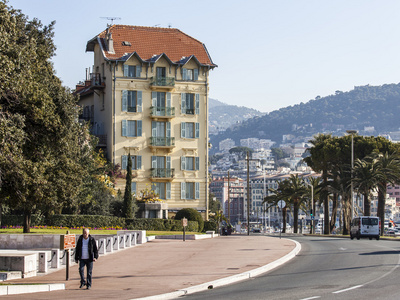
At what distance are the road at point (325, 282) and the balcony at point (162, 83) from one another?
1966 inches

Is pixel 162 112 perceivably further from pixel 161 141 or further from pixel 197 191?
pixel 197 191

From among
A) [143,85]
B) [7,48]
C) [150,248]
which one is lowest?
[150,248]

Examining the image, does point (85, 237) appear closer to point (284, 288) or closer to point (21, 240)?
point (284, 288)

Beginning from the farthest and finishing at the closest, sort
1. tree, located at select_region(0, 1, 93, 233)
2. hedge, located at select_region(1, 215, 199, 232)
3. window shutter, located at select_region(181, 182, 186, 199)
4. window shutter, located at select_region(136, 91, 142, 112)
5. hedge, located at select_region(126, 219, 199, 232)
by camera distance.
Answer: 1. window shutter, located at select_region(181, 182, 186, 199)
2. window shutter, located at select_region(136, 91, 142, 112)
3. hedge, located at select_region(126, 219, 199, 232)
4. hedge, located at select_region(1, 215, 199, 232)
5. tree, located at select_region(0, 1, 93, 233)

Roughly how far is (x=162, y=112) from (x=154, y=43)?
8.89 m

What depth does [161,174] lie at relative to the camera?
7788 cm

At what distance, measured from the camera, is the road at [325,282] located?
17.1 m

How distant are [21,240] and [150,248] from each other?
701 cm

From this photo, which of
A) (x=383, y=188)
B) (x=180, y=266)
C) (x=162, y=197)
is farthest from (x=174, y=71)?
(x=180, y=266)

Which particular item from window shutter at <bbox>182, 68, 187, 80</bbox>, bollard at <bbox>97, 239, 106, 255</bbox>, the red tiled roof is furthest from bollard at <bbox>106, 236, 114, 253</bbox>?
window shutter at <bbox>182, 68, 187, 80</bbox>

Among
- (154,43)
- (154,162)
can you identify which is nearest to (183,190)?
(154,162)

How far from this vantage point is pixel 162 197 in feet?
256

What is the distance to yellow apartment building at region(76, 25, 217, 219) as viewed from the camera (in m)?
77.0

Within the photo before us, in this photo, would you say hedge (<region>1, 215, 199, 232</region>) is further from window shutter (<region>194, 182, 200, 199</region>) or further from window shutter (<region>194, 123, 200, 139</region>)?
window shutter (<region>194, 123, 200, 139</region>)
